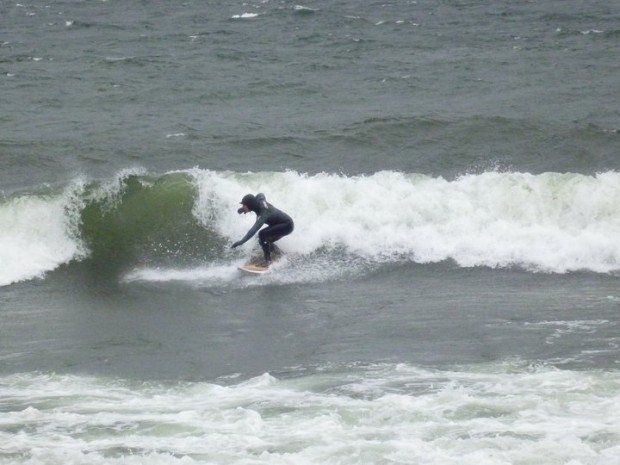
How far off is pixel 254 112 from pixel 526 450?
15.7 m

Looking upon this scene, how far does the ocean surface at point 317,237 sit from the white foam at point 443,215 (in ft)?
0.16

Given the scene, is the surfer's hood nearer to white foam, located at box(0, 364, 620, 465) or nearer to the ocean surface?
the ocean surface

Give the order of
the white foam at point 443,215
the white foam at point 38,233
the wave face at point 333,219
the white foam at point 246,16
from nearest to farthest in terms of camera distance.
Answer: the white foam at point 443,215, the wave face at point 333,219, the white foam at point 38,233, the white foam at point 246,16

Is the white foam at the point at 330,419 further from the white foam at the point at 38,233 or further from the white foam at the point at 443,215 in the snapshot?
the white foam at the point at 38,233

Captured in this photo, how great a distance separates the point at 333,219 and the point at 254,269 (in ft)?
7.72

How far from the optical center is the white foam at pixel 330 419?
8.88 metres

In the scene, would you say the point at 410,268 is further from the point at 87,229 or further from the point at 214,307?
the point at 87,229

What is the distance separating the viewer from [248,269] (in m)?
15.6

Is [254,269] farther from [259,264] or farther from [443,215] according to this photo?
[443,215]

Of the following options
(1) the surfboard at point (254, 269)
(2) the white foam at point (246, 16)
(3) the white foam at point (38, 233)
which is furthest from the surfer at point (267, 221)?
(2) the white foam at point (246, 16)

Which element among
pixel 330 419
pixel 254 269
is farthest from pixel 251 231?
pixel 330 419

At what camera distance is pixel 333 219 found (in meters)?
17.5

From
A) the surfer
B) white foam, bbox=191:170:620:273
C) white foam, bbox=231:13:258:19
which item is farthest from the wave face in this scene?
white foam, bbox=231:13:258:19

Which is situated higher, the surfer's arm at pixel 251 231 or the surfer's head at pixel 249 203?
the surfer's head at pixel 249 203
